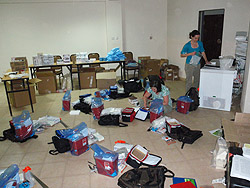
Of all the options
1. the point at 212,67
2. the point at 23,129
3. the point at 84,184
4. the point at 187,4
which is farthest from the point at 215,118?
the point at 187,4

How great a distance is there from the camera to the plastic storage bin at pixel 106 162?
2.46 metres

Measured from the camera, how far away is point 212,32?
232 inches

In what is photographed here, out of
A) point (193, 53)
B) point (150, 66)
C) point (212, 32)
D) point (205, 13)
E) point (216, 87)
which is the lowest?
point (216, 87)

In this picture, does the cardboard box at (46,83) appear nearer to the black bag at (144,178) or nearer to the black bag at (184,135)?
A: the black bag at (184,135)

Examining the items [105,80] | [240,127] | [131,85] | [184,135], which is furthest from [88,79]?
[240,127]

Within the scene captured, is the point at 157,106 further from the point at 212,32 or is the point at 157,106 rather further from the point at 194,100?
the point at 212,32

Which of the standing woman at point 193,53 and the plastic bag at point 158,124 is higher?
the standing woman at point 193,53

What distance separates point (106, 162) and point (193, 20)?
5359mm

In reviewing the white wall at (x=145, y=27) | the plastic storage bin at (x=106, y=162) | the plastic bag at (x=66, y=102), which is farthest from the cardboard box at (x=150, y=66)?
the plastic storage bin at (x=106, y=162)

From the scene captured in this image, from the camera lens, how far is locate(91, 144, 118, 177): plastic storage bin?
2.46 meters

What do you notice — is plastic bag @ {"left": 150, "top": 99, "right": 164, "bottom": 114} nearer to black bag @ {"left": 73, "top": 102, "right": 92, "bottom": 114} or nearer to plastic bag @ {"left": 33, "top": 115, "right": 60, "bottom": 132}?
black bag @ {"left": 73, "top": 102, "right": 92, "bottom": 114}

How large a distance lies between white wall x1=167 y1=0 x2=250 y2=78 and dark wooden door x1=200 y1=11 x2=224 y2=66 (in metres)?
0.23

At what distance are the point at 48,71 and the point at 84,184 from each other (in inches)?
186

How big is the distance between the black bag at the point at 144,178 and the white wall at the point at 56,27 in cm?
577
